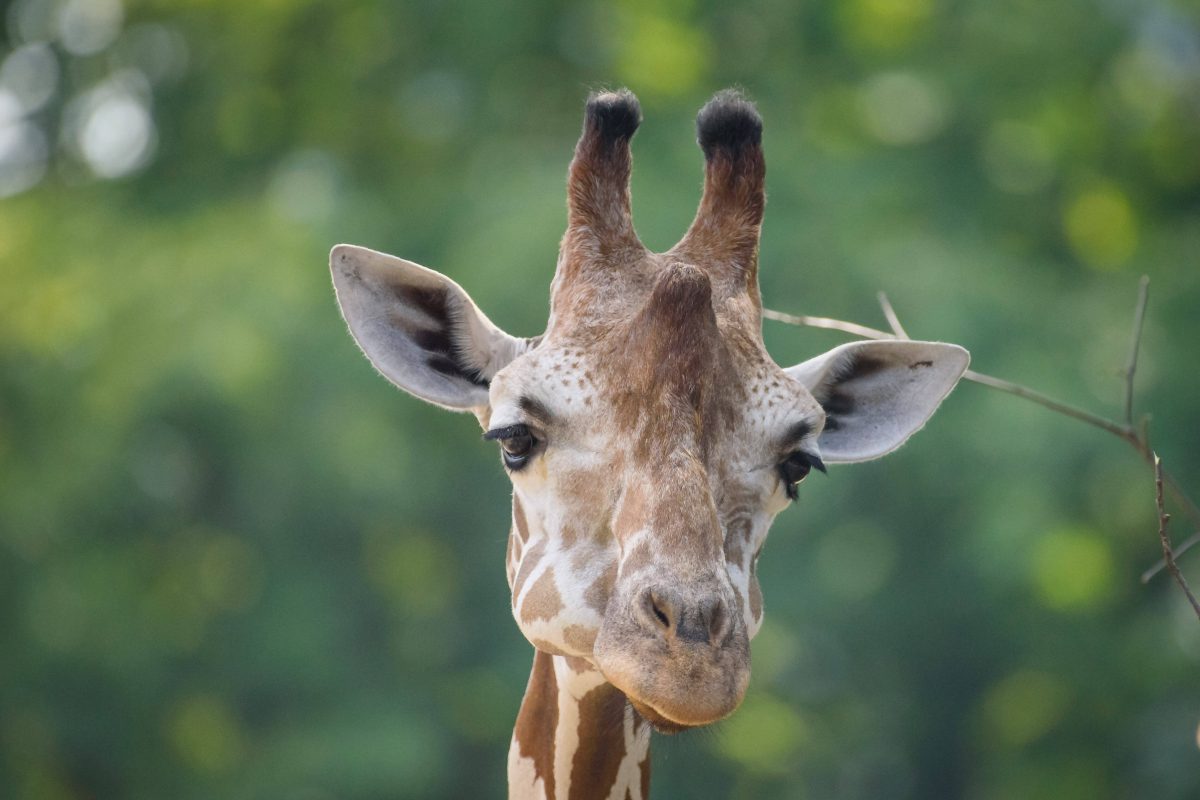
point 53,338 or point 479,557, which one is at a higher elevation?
point 53,338

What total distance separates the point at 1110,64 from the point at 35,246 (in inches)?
432

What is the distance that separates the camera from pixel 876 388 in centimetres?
471

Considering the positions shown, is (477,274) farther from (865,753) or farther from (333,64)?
(865,753)

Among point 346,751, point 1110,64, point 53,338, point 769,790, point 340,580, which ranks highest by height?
point 1110,64

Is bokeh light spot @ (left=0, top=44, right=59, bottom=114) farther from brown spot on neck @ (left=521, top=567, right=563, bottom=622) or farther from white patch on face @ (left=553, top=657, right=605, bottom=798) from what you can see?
brown spot on neck @ (left=521, top=567, right=563, bottom=622)

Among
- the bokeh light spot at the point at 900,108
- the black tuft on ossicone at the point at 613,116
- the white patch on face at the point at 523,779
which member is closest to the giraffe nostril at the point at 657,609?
the white patch on face at the point at 523,779

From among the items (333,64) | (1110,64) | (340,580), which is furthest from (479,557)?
(1110,64)

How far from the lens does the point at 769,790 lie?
1898cm

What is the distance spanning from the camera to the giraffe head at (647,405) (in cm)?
346

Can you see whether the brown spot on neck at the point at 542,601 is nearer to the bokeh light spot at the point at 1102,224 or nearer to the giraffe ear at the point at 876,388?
the giraffe ear at the point at 876,388

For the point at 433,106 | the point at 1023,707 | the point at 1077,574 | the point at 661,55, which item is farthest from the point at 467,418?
Result: the point at 1023,707

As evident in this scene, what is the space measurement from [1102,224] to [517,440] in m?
15.0

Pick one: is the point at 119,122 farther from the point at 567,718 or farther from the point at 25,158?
the point at 567,718

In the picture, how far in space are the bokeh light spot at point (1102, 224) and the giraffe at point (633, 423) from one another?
13670 millimetres
